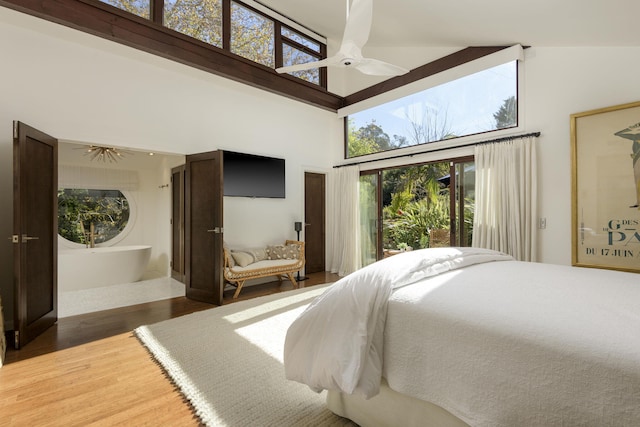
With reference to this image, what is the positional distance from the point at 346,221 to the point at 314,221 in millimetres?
639

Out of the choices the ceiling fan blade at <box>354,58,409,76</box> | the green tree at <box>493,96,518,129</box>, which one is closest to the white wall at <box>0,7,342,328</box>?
the ceiling fan blade at <box>354,58,409,76</box>

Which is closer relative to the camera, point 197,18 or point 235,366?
point 235,366

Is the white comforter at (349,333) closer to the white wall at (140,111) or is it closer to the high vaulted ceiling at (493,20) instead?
the high vaulted ceiling at (493,20)

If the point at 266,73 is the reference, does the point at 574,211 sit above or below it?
below

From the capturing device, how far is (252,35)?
4.54 meters

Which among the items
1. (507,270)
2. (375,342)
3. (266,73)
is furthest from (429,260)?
(266,73)

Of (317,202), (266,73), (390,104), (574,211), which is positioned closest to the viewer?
(574,211)

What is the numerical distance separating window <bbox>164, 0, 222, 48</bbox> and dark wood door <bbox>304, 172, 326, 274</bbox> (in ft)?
8.62

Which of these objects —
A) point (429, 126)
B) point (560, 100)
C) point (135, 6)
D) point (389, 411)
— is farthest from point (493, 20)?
point (135, 6)

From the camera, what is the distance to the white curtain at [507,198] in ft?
11.7

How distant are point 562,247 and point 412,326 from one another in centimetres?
310

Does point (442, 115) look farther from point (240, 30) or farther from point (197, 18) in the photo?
point (197, 18)

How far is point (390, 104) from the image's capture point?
5242mm

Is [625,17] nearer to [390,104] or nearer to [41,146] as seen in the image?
[390,104]
